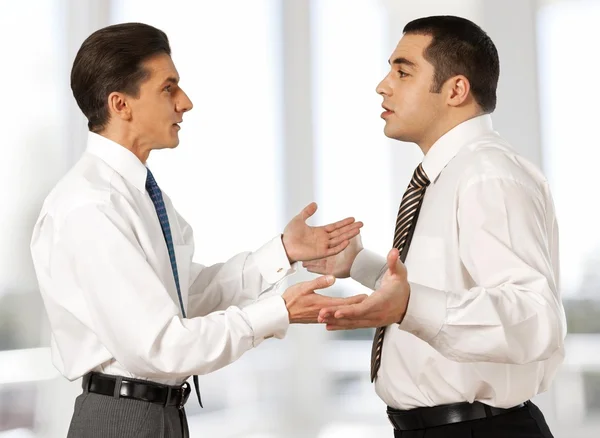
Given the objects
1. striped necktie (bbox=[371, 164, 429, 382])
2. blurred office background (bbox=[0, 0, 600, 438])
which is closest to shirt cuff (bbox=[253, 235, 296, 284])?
striped necktie (bbox=[371, 164, 429, 382])

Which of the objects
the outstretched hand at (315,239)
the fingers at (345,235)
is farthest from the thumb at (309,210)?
the fingers at (345,235)

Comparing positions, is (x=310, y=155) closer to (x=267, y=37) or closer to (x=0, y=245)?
(x=267, y=37)

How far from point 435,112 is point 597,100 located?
2.61 meters

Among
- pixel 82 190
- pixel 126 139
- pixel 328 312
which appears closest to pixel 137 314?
pixel 82 190

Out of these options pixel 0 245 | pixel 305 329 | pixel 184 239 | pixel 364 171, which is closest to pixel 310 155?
pixel 364 171

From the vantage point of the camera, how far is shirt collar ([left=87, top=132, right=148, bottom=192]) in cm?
201

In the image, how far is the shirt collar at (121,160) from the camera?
2.01m

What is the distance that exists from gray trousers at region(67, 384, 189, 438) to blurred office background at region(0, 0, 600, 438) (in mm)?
2093

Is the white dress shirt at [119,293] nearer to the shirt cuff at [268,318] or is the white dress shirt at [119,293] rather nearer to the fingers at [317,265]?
the shirt cuff at [268,318]

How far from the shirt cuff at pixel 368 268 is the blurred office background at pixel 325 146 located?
71.3 inches

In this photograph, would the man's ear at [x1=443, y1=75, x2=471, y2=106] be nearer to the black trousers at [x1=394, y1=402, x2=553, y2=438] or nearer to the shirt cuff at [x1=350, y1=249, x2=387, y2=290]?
the shirt cuff at [x1=350, y1=249, x2=387, y2=290]

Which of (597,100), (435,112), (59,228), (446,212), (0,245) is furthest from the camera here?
(597,100)

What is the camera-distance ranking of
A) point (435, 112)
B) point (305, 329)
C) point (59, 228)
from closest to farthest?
point (59, 228) < point (435, 112) < point (305, 329)

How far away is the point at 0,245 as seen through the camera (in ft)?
10.6
